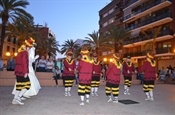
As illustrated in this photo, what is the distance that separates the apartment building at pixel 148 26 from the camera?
39.3 m

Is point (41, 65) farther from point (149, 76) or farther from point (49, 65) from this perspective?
point (149, 76)

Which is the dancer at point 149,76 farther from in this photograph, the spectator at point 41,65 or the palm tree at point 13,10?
the palm tree at point 13,10

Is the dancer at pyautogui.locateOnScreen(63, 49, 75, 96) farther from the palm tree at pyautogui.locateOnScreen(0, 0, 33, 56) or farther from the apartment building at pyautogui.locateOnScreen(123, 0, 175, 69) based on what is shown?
the apartment building at pyautogui.locateOnScreen(123, 0, 175, 69)

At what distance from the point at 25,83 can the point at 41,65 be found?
1038 centimetres

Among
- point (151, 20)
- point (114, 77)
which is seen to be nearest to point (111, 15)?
point (151, 20)

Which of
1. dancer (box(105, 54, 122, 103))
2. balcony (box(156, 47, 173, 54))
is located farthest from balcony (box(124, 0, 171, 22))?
dancer (box(105, 54, 122, 103))

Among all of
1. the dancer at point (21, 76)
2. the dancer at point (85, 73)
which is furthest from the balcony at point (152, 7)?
the dancer at point (21, 76)

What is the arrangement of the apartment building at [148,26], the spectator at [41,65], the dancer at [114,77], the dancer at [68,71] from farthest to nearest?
the apartment building at [148,26] < the spectator at [41,65] < the dancer at [68,71] < the dancer at [114,77]

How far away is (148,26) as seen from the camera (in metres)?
45.2

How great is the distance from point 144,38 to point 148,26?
255 cm

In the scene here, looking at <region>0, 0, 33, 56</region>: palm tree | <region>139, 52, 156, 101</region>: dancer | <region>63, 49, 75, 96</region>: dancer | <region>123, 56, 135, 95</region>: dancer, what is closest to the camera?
<region>139, 52, 156, 101</region>: dancer

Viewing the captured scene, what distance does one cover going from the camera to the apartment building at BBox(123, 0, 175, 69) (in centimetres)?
3922

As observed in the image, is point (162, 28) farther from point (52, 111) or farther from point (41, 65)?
point (52, 111)

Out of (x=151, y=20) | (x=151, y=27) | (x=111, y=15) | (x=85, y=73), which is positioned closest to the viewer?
(x=85, y=73)
